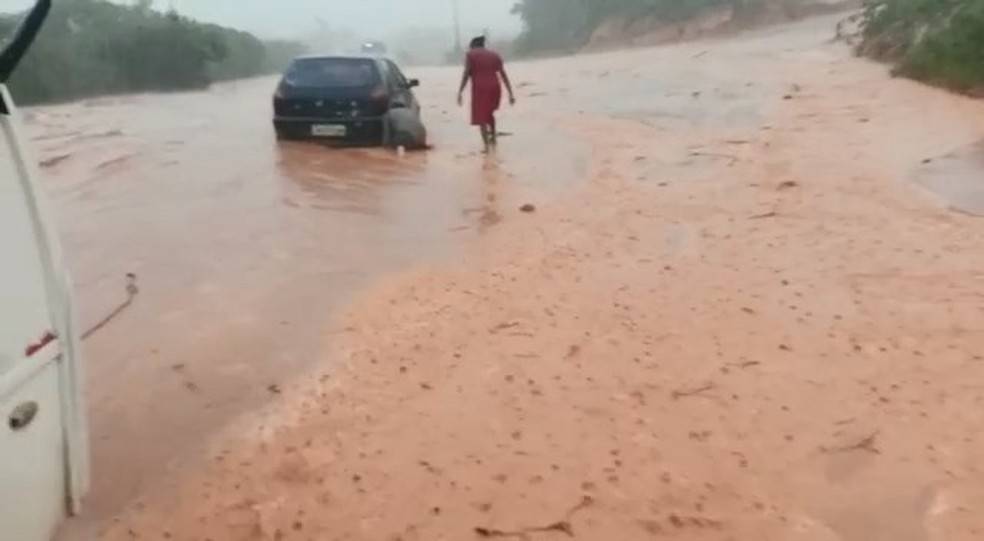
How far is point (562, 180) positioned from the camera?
1445cm

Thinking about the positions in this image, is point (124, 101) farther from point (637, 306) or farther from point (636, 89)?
point (637, 306)

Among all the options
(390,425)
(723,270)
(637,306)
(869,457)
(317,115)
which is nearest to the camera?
(869,457)

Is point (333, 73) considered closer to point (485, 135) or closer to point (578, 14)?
point (485, 135)

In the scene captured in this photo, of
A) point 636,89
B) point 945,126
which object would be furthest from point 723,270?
point 636,89

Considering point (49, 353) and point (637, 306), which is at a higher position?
point (49, 353)

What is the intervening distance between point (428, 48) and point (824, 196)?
7117 centimetres

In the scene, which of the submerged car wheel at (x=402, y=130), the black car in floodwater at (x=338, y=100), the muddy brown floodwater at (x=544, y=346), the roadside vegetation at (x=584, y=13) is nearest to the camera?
the muddy brown floodwater at (x=544, y=346)

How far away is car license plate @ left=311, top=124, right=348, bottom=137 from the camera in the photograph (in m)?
15.9

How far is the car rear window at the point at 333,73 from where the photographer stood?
1599 cm

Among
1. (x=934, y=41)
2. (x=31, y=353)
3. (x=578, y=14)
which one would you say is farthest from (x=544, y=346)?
(x=578, y=14)

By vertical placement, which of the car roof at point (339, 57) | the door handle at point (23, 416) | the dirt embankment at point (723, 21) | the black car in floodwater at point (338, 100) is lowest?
the dirt embankment at point (723, 21)

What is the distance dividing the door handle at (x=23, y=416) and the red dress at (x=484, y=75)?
12.6 metres

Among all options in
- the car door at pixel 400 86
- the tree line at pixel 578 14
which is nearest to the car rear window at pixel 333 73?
the car door at pixel 400 86

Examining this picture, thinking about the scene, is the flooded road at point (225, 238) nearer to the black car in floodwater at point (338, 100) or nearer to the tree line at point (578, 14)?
the black car in floodwater at point (338, 100)
